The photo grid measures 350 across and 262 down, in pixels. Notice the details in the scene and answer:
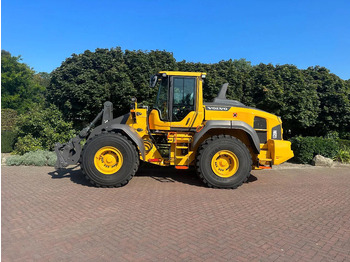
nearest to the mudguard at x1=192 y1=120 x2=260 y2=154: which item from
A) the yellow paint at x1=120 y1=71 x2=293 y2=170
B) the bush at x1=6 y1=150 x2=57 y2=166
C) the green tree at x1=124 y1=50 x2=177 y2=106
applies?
the yellow paint at x1=120 y1=71 x2=293 y2=170

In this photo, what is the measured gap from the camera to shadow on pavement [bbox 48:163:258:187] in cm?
700

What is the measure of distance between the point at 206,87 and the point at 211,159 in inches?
213

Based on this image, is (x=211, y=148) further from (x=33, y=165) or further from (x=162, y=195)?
(x=33, y=165)

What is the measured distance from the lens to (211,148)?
249 inches

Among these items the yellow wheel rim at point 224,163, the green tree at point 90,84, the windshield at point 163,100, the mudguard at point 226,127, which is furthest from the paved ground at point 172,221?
the green tree at point 90,84

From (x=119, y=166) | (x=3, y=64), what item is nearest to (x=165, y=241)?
(x=119, y=166)

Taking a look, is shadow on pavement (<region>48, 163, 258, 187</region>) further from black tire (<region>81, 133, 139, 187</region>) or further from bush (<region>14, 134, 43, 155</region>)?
bush (<region>14, 134, 43, 155</region>)

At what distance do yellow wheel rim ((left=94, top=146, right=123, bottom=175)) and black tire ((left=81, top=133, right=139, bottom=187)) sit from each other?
7 centimetres

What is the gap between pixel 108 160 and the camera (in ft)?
20.8

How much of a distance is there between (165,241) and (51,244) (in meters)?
1.56

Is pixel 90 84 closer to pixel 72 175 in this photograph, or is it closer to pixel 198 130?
pixel 72 175

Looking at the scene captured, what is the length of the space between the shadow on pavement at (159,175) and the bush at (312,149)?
146 inches

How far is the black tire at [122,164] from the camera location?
6211 millimetres

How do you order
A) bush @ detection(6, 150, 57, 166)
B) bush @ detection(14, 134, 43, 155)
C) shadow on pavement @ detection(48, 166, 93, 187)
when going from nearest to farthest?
shadow on pavement @ detection(48, 166, 93, 187), bush @ detection(6, 150, 57, 166), bush @ detection(14, 134, 43, 155)
